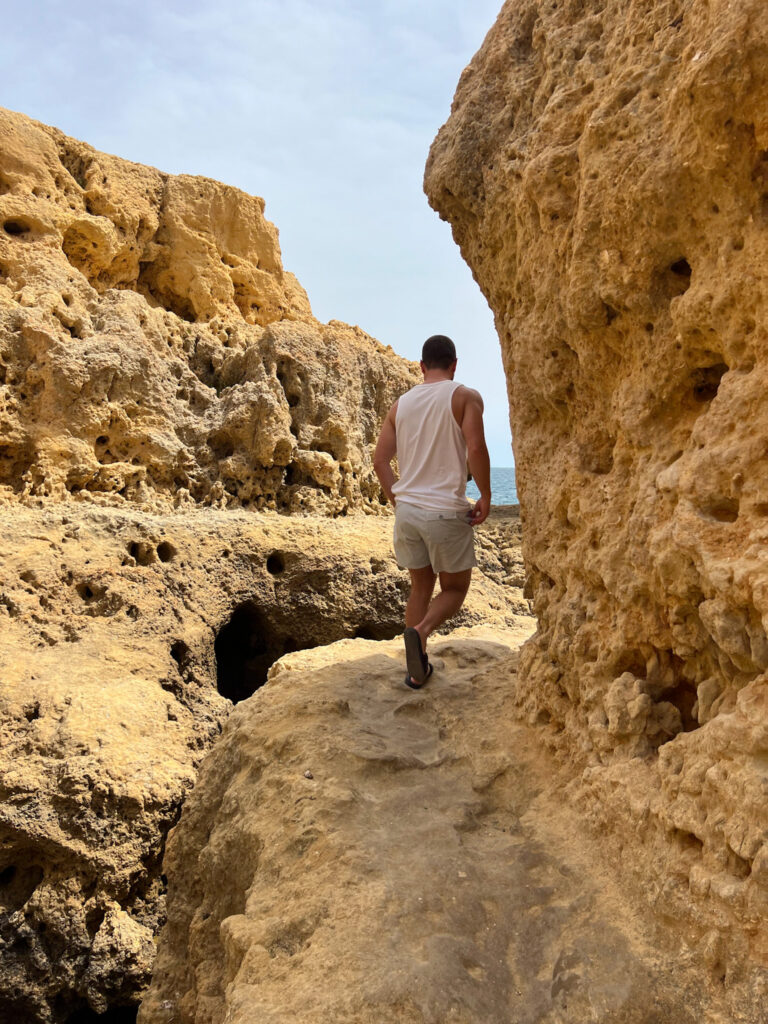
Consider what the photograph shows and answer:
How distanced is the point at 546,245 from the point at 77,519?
4.09 m

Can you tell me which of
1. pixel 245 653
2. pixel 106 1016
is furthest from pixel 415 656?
pixel 245 653

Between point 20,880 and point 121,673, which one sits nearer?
point 20,880

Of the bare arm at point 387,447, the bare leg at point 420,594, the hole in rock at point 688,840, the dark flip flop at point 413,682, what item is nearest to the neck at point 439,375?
the bare arm at point 387,447

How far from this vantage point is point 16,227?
6.85 m

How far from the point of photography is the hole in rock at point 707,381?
86.0 inches

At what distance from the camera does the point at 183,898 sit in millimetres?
3193

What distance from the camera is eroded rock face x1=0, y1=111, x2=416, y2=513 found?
6.12 metres

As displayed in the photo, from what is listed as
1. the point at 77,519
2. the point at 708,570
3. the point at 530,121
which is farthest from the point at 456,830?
the point at 77,519

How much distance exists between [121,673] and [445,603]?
2392 millimetres

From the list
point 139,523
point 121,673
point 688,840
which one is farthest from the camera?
point 139,523

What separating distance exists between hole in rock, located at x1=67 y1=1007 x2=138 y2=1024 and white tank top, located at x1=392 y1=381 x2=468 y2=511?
3225mm

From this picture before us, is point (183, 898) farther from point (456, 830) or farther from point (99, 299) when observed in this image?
point (99, 299)

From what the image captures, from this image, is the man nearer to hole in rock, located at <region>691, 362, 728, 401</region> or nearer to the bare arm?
the bare arm

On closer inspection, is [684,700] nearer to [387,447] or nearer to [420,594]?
[420,594]
